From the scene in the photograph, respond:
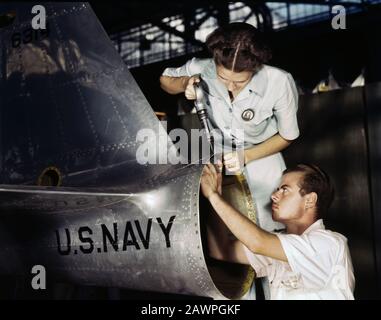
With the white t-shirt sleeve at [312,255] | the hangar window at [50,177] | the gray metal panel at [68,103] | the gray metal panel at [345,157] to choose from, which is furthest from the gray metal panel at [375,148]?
the hangar window at [50,177]

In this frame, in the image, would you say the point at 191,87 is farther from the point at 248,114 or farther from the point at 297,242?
the point at 297,242

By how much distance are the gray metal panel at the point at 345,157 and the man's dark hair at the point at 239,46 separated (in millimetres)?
2264

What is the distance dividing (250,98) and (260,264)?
100 cm

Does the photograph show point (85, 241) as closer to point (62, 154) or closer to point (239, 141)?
point (62, 154)

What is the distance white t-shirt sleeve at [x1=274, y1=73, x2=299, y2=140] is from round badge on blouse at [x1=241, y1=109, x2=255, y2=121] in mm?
144

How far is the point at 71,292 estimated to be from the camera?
12.5 feet

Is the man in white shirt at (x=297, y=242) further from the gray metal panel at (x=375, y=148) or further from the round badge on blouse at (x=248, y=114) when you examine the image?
the gray metal panel at (x=375, y=148)

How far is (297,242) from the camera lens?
2.67 metres

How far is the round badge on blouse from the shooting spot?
10.5 ft

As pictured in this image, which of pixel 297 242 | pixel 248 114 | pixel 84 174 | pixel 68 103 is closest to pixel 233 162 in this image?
pixel 248 114

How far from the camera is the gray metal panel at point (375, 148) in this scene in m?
4.71

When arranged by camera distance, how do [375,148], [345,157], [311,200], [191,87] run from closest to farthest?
1. [191,87]
2. [311,200]
3. [375,148]
4. [345,157]

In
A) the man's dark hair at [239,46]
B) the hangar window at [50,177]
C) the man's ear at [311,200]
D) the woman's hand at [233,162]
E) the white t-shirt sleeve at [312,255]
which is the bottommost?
the white t-shirt sleeve at [312,255]
